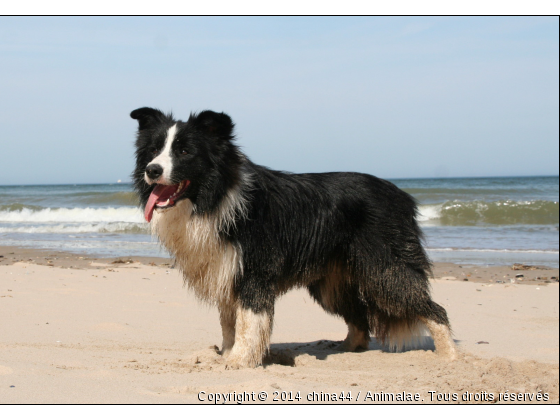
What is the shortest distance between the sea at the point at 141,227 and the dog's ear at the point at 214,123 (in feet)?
2.81

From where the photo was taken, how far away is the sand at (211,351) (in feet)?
12.6

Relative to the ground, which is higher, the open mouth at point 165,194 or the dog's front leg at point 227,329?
the open mouth at point 165,194

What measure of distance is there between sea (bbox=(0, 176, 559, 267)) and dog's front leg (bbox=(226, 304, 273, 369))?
132 cm

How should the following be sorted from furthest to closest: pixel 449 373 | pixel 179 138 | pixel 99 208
Result: pixel 99 208, pixel 449 373, pixel 179 138

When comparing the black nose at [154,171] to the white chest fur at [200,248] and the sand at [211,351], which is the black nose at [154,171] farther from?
the sand at [211,351]

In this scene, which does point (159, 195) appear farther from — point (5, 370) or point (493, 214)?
point (493, 214)

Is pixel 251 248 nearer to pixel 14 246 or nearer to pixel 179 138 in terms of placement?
pixel 179 138

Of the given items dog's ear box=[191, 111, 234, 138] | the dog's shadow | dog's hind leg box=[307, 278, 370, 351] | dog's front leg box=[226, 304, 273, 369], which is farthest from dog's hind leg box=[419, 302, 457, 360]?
dog's ear box=[191, 111, 234, 138]

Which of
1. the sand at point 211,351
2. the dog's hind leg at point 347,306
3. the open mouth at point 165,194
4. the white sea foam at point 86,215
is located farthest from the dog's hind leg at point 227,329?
the white sea foam at point 86,215

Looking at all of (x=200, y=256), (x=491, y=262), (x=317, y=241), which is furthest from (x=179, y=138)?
(x=491, y=262)

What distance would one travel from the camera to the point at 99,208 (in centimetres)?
2106

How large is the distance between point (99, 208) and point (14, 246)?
945 cm

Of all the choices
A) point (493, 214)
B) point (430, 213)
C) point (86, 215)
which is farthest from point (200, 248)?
point (430, 213)

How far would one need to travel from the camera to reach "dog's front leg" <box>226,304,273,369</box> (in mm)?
4496
